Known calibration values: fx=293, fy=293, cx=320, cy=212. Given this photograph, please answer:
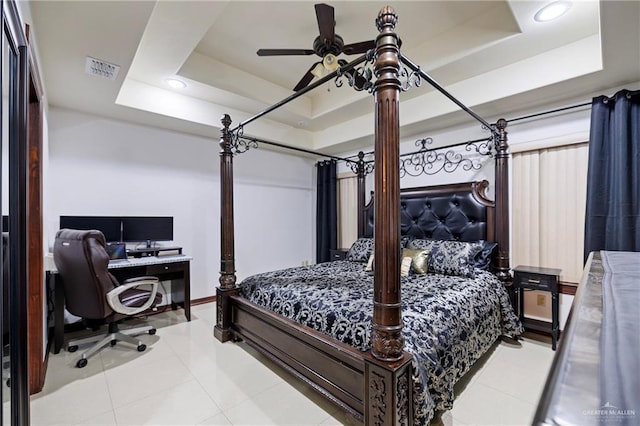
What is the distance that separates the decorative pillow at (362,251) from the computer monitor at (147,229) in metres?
2.25

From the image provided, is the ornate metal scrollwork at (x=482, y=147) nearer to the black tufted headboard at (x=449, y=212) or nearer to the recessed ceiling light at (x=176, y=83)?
the black tufted headboard at (x=449, y=212)

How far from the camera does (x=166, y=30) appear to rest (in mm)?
2197

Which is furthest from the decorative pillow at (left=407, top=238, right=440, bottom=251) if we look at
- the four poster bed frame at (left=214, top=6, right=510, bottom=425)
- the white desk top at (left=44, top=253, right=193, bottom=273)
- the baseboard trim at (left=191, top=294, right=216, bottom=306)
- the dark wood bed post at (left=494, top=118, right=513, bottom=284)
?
the baseboard trim at (left=191, top=294, right=216, bottom=306)

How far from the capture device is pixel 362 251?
3.61 m

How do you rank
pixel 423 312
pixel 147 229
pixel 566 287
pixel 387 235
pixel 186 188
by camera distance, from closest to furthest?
pixel 387 235, pixel 423 312, pixel 566 287, pixel 147 229, pixel 186 188

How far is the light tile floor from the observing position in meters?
1.79

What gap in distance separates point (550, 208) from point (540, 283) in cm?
78

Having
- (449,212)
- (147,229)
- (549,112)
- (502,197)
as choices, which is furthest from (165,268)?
(549,112)

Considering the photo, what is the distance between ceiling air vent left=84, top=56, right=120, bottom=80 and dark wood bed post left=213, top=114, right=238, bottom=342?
2.90 ft

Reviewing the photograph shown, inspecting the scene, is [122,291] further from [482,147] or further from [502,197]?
[482,147]

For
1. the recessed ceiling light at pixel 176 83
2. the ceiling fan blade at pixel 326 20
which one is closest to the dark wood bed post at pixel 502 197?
the ceiling fan blade at pixel 326 20

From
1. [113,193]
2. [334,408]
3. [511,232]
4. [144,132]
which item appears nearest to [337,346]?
[334,408]

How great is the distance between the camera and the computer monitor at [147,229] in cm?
332

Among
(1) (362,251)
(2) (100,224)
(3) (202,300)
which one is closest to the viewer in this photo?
(2) (100,224)
